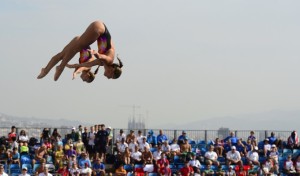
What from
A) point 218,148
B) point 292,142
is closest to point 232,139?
point 218,148

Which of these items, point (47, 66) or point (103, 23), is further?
point (47, 66)

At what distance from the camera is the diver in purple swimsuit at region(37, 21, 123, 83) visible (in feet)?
44.0

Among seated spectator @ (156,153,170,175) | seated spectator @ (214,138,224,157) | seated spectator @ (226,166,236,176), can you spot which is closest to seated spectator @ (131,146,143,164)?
seated spectator @ (156,153,170,175)

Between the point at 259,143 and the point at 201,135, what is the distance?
9.37ft

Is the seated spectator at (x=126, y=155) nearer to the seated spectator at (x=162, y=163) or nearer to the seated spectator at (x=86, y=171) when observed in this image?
the seated spectator at (x=162, y=163)

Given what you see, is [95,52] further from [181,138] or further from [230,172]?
[181,138]

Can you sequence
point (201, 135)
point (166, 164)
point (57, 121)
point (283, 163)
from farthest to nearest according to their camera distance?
point (57, 121) < point (201, 135) < point (283, 163) < point (166, 164)

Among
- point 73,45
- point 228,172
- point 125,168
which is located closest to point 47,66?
point 73,45

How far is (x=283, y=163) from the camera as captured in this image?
89.2 feet

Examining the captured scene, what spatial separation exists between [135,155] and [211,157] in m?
3.03

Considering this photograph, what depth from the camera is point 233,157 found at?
2638cm

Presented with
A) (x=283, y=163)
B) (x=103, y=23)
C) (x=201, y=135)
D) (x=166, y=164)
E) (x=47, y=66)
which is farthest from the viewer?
(x=201, y=135)

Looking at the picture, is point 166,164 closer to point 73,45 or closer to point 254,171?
point 254,171

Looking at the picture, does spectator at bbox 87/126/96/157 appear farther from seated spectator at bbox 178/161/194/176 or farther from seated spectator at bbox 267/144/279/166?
seated spectator at bbox 267/144/279/166
